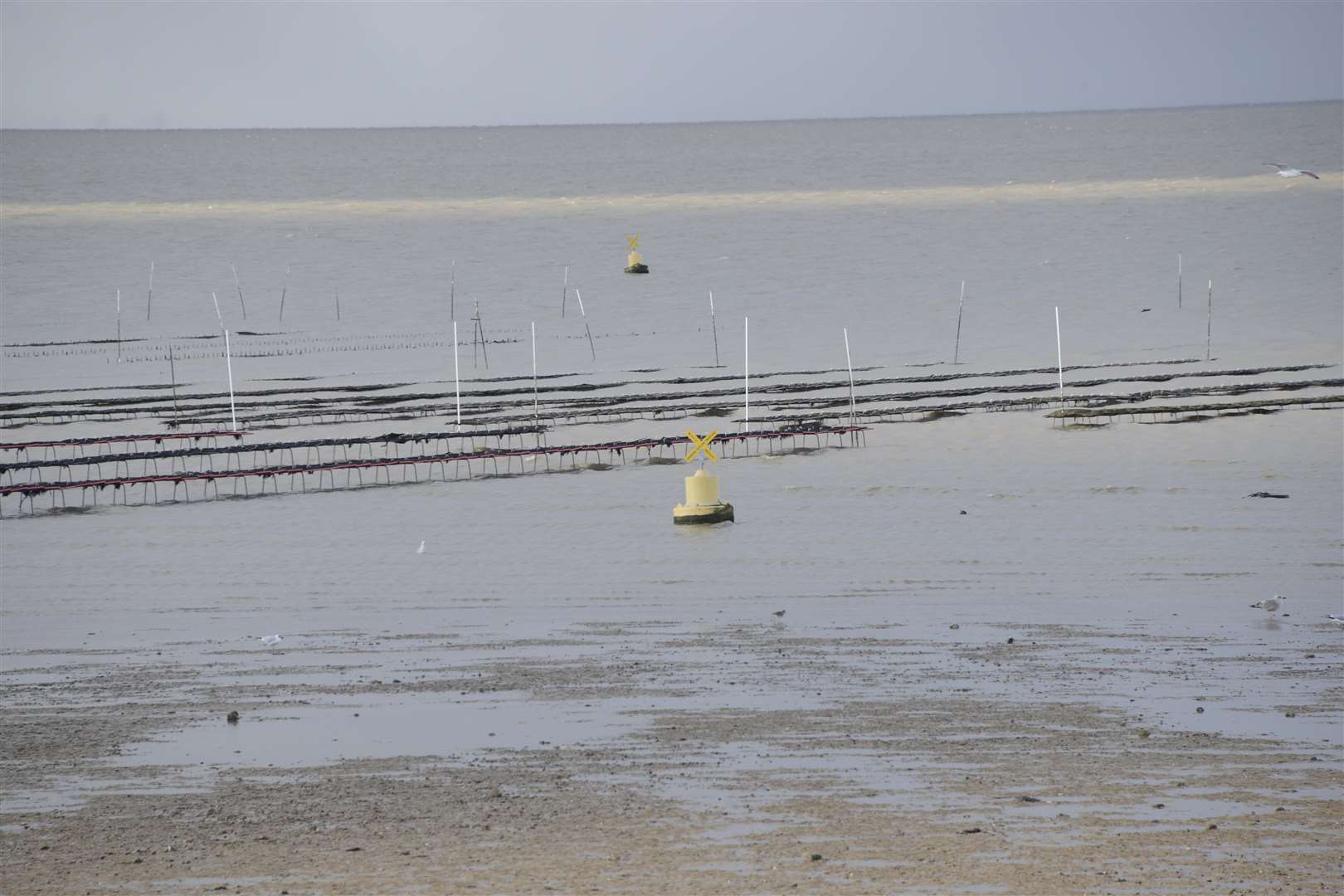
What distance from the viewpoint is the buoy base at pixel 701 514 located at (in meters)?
24.1

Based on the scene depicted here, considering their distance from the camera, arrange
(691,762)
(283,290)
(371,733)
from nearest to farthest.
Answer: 1. (691,762)
2. (371,733)
3. (283,290)

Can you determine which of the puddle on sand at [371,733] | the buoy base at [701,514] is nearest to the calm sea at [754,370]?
the buoy base at [701,514]

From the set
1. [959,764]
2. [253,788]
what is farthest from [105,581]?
[959,764]

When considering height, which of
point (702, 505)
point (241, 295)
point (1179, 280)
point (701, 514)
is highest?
point (241, 295)

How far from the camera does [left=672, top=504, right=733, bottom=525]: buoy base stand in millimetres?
24141

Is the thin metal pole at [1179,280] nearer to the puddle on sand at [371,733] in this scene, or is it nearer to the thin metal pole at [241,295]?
the thin metal pole at [241,295]

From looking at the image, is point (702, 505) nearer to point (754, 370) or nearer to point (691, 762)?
point (691, 762)

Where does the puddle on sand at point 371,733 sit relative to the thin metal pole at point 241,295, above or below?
below

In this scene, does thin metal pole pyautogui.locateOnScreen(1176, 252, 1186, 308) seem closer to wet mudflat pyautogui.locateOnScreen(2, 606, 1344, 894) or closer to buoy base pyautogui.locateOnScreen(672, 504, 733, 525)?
buoy base pyautogui.locateOnScreen(672, 504, 733, 525)

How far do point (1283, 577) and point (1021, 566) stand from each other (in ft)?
9.95

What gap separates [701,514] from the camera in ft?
79.1

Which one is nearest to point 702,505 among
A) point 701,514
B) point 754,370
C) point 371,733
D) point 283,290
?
point 701,514

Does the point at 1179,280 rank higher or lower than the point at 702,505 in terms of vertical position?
higher

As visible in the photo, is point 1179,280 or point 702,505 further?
point 1179,280
